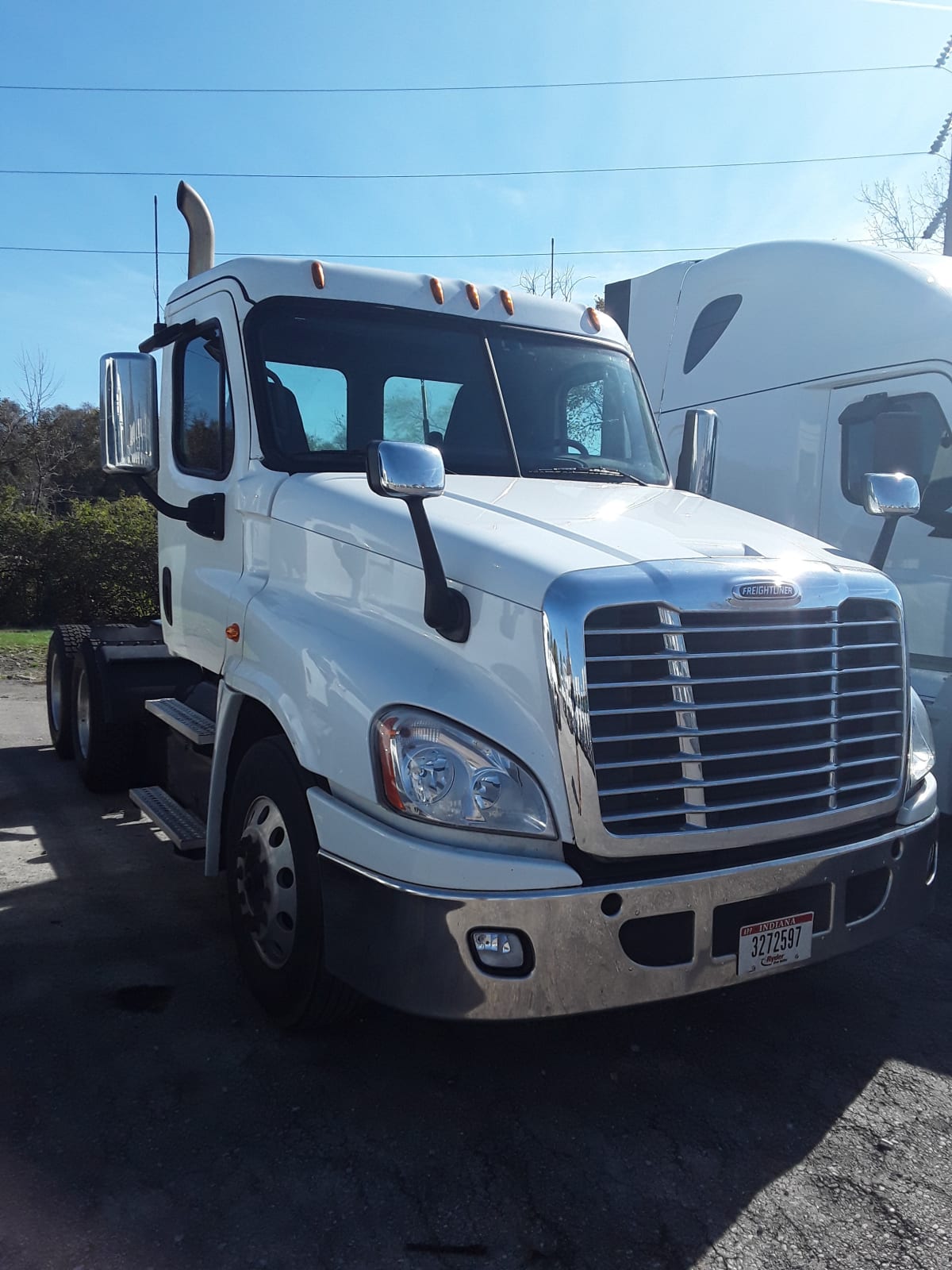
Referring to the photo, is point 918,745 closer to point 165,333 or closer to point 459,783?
point 459,783

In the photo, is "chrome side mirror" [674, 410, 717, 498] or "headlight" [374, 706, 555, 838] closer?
"headlight" [374, 706, 555, 838]

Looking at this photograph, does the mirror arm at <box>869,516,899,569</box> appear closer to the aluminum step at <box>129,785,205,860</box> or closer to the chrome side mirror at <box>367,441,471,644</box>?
the chrome side mirror at <box>367,441,471,644</box>

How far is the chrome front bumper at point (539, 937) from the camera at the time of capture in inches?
112

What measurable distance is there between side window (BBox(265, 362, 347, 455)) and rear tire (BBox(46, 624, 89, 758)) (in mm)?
3985

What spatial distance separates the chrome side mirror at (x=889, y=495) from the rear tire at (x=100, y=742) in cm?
463

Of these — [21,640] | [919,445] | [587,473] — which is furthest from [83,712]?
[21,640]

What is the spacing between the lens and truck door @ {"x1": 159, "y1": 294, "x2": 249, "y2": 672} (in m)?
4.45

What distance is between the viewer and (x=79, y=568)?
58.0 ft

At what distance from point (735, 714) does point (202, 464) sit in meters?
2.79

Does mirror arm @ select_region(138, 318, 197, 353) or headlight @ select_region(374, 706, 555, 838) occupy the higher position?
mirror arm @ select_region(138, 318, 197, 353)

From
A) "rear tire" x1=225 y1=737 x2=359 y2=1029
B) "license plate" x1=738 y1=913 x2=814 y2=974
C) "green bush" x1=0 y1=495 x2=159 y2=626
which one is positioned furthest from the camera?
"green bush" x1=0 y1=495 x2=159 y2=626

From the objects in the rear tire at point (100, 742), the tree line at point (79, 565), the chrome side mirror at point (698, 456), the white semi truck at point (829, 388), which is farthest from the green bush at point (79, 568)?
the chrome side mirror at point (698, 456)

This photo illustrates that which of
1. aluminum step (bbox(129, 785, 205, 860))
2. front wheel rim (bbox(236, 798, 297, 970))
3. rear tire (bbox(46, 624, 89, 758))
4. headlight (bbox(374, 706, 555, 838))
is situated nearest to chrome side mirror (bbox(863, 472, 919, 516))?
headlight (bbox(374, 706, 555, 838))

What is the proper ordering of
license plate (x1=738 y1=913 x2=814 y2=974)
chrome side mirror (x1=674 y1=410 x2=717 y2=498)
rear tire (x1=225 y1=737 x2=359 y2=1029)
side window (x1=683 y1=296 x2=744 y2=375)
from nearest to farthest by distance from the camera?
license plate (x1=738 y1=913 x2=814 y2=974) < rear tire (x1=225 y1=737 x2=359 y2=1029) < chrome side mirror (x1=674 y1=410 x2=717 y2=498) < side window (x1=683 y1=296 x2=744 y2=375)
